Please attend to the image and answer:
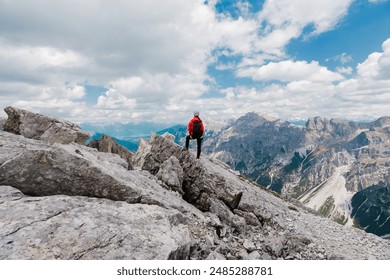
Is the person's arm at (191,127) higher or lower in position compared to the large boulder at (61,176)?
higher

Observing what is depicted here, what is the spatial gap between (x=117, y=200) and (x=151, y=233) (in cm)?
425

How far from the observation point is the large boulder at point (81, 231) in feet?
35.1

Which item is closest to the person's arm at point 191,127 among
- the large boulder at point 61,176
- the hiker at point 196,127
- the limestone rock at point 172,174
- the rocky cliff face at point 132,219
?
the hiker at point 196,127

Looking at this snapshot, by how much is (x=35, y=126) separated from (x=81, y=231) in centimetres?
2585

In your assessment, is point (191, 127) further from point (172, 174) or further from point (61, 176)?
point (61, 176)

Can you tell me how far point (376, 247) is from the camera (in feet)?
77.4

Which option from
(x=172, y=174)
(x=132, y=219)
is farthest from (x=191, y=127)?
(x=132, y=219)

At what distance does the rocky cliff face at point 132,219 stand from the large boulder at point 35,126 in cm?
845

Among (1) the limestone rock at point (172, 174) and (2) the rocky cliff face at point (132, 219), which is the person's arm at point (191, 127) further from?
(2) the rocky cliff face at point (132, 219)

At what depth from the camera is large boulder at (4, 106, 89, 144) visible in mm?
31645

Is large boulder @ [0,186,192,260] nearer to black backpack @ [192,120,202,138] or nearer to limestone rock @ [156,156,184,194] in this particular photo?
limestone rock @ [156,156,184,194]

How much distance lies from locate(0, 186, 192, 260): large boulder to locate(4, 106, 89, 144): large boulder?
1944 centimetres

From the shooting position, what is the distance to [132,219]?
46.0 ft
